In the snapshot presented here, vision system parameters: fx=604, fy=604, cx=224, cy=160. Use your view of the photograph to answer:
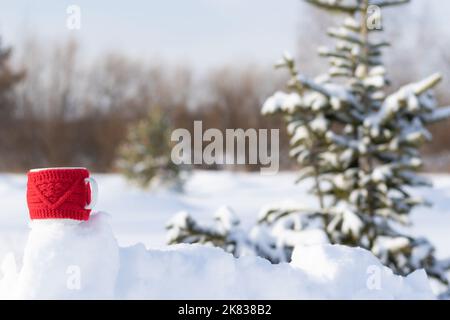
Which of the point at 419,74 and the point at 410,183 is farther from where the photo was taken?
the point at 419,74

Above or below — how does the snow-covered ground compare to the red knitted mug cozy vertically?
below

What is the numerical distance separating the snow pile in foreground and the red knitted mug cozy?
0.15 ft

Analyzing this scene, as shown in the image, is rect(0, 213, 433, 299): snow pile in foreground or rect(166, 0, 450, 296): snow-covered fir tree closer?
rect(0, 213, 433, 299): snow pile in foreground

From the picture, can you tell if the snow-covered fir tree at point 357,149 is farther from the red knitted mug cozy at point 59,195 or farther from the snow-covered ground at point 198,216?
the red knitted mug cozy at point 59,195

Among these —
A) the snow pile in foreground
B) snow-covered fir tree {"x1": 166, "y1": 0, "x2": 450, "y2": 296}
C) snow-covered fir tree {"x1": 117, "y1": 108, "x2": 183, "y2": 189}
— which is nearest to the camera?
the snow pile in foreground

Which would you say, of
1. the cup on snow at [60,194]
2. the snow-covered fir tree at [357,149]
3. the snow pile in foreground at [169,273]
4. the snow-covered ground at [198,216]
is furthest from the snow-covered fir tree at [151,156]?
the cup on snow at [60,194]

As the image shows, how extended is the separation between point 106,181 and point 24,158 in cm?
1002

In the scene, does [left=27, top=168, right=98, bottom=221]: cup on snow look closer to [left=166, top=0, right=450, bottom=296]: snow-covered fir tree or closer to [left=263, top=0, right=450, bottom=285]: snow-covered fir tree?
[left=166, top=0, right=450, bottom=296]: snow-covered fir tree

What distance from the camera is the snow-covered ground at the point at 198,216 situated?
2.49 m

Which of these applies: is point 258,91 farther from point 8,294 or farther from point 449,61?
point 8,294

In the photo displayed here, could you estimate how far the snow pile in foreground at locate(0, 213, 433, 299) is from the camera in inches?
93.0

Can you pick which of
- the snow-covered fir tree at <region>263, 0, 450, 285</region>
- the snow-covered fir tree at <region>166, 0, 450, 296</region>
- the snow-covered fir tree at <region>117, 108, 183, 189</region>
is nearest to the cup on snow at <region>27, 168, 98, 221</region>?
the snow-covered fir tree at <region>166, 0, 450, 296</region>

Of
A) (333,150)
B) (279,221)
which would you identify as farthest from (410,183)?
(279,221)

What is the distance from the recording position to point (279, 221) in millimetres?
5090
